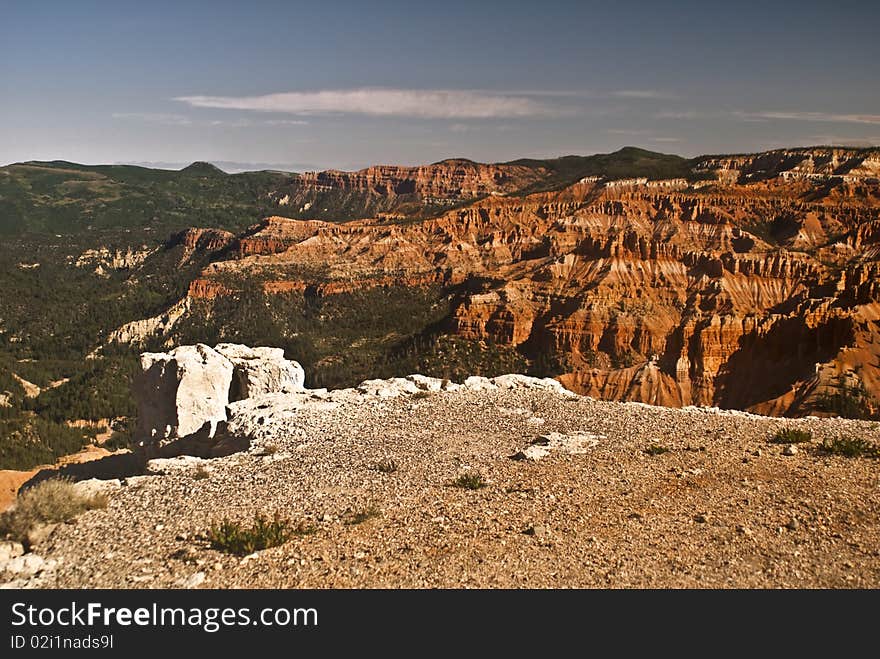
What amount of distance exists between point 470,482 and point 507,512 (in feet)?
5.99

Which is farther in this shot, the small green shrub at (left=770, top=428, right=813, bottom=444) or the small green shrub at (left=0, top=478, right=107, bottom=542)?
the small green shrub at (left=770, top=428, right=813, bottom=444)

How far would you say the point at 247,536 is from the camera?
11781mm

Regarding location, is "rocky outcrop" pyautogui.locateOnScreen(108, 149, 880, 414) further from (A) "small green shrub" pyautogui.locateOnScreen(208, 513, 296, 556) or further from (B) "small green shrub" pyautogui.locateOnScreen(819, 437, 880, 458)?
(A) "small green shrub" pyautogui.locateOnScreen(208, 513, 296, 556)

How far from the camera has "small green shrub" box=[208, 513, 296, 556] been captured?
1158 centimetres

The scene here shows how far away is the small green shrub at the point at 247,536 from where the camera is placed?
11578mm

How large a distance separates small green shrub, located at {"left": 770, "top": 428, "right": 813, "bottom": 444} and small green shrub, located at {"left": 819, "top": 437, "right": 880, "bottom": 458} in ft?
1.66

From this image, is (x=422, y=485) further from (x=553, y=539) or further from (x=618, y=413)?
(x=618, y=413)

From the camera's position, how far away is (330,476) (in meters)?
16.0

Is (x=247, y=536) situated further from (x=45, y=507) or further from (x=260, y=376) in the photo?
(x=260, y=376)

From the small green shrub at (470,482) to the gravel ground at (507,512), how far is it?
18 cm

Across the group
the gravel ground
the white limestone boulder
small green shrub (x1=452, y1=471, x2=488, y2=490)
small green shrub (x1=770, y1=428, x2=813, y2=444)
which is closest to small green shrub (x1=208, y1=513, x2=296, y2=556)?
the gravel ground

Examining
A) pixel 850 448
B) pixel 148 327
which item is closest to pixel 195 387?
pixel 850 448

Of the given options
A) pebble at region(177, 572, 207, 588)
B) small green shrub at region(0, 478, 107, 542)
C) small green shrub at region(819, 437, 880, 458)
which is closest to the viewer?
pebble at region(177, 572, 207, 588)

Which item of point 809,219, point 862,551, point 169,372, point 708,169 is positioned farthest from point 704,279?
point 708,169
